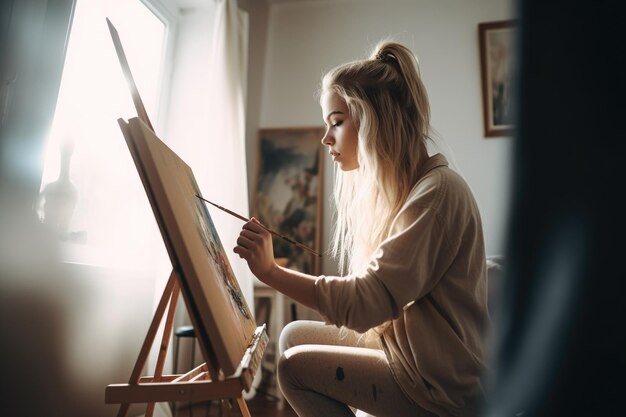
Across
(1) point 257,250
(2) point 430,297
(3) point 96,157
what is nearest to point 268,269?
(1) point 257,250

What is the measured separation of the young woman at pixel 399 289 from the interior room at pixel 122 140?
125 millimetres

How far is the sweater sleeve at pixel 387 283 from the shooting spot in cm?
70

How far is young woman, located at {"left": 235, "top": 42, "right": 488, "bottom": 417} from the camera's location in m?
0.72

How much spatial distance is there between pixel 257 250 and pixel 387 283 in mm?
252

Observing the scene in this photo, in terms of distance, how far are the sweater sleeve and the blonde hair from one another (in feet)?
0.59

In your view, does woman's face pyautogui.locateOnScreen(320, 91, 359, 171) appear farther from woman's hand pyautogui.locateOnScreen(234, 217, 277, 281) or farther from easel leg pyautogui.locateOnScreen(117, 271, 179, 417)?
easel leg pyautogui.locateOnScreen(117, 271, 179, 417)

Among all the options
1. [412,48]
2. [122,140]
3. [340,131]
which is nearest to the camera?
[340,131]

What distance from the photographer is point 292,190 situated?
8.83ft

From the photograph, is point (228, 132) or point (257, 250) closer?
point (257, 250)

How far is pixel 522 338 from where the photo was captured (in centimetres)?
35

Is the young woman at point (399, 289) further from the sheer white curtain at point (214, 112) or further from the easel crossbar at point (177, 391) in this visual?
the sheer white curtain at point (214, 112)

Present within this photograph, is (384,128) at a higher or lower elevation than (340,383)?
higher

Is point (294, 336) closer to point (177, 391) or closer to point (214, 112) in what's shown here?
point (177, 391)

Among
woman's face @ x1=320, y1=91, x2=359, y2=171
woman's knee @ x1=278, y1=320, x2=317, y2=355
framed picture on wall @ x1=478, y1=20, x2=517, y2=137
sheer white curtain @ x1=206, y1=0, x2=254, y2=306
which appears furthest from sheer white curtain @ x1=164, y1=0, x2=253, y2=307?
framed picture on wall @ x1=478, y1=20, x2=517, y2=137
